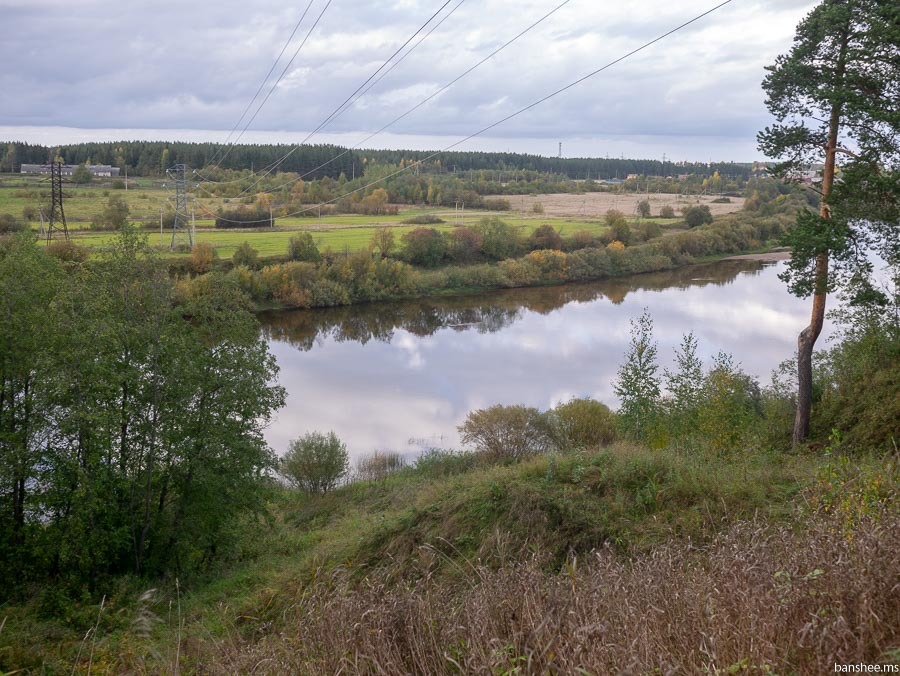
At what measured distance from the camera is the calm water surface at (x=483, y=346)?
2180cm

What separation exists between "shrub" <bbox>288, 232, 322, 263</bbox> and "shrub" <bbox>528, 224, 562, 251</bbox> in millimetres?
15697

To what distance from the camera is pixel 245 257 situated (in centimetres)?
3800

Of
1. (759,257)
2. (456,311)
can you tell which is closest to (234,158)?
(456,311)

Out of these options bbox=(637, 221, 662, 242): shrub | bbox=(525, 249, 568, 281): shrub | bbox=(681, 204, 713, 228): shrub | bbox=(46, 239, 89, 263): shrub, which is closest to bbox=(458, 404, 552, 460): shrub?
bbox=(46, 239, 89, 263): shrub

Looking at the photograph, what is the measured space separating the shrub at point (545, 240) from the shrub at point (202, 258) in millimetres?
21734

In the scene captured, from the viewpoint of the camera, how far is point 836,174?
33.3 ft

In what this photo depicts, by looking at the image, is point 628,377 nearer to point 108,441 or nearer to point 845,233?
point 845,233

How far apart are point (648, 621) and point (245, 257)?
3795cm

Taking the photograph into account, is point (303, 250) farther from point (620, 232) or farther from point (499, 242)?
point (620, 232)

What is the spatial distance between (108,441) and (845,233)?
10.1m

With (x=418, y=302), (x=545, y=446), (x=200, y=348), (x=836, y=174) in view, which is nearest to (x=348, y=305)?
(x=418, y=302)

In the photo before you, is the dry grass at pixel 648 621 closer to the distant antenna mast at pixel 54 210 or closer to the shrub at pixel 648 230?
the distant antenna mast at pixel 54 210

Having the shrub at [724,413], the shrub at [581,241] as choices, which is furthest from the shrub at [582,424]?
the shrub at [581,241]

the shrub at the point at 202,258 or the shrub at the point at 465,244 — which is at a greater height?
the shrub at the point at 465,244
